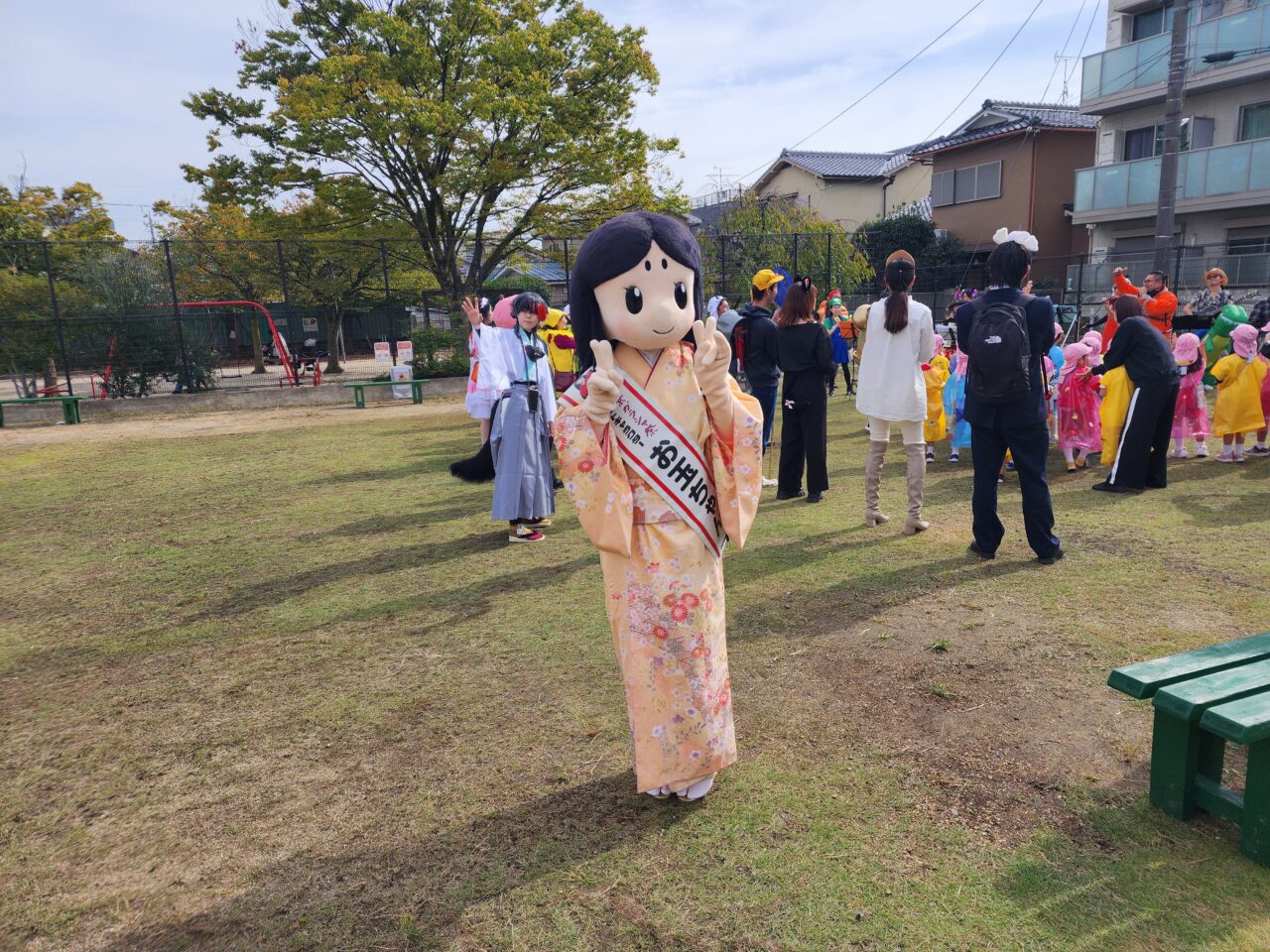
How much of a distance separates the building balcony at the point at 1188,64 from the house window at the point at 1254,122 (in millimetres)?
737

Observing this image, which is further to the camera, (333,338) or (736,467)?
(333,338)

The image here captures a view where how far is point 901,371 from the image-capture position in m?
6.52

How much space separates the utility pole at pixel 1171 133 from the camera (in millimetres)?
11469

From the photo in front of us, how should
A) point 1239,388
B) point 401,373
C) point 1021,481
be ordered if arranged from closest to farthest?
point 1021,481 → point 1239,388 → point 401,373

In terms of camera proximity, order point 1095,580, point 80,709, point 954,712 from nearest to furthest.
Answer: point 954,712, point 80,709, point 1095,580

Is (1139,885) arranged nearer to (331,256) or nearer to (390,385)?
(390,385)

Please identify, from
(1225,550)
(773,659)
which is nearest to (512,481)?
(773,659)

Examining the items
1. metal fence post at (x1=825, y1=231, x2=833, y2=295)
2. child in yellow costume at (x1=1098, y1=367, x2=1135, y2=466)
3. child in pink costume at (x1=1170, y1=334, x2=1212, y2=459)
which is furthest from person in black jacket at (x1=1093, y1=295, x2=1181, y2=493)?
metal fence post at (x1=825, y1=231, x2=833, y2=295)

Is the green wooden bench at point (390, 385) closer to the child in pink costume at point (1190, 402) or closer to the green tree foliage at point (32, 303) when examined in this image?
the green tree foliage at point (32, 303)

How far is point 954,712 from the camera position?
3.76m

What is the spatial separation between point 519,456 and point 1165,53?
71.4 ft

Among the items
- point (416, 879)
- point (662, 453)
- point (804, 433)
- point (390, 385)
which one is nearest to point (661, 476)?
point (662, 453)

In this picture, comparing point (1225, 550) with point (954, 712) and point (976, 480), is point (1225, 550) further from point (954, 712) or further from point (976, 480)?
Answer: point (954, 712)

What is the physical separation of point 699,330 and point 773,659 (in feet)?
6.75
